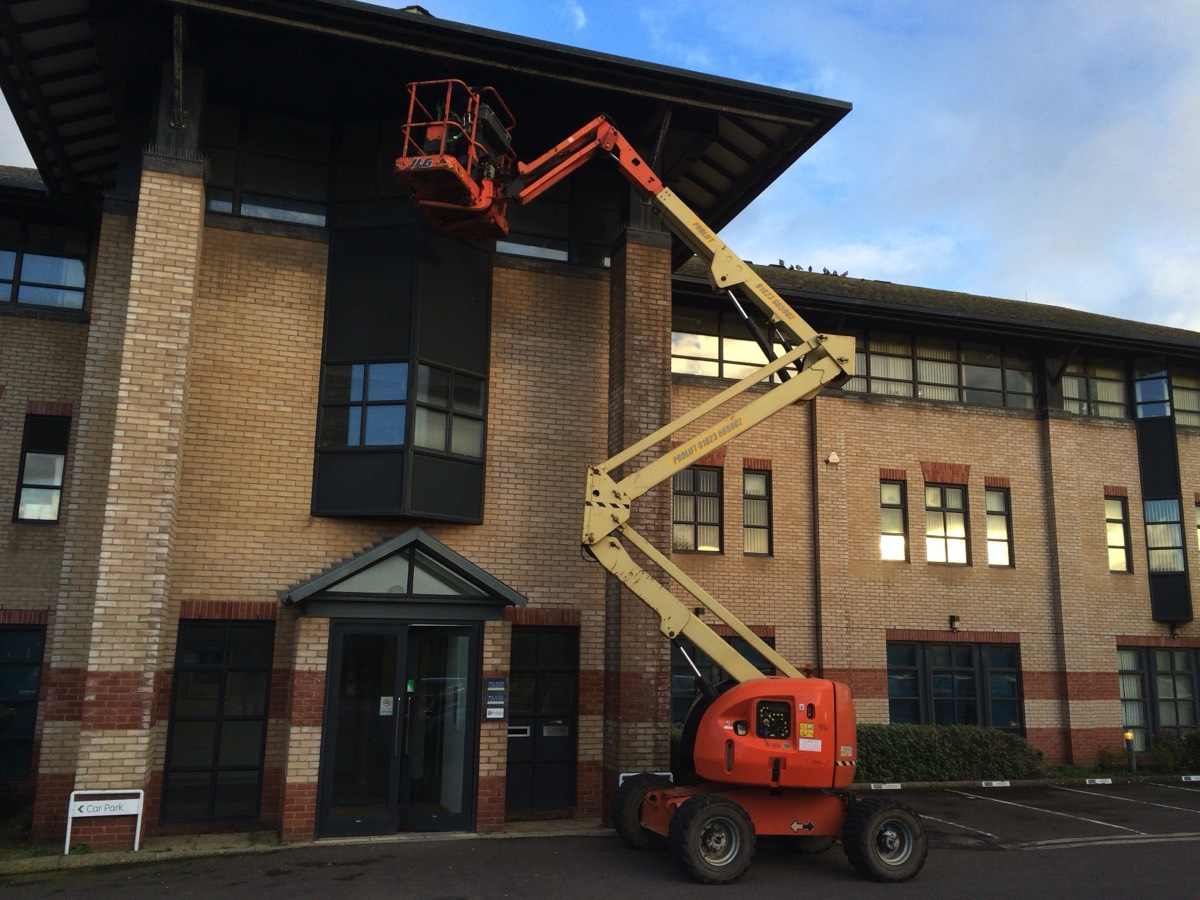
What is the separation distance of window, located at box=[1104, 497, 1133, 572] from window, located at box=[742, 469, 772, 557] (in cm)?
725

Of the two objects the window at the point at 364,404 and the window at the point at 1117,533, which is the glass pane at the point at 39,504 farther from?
the window at the point at 1117,533

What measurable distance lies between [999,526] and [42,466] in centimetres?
1660

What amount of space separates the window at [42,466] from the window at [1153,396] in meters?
19.7

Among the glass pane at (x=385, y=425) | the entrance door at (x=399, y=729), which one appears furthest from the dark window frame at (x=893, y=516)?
the glass pane at (x=385, y=425)

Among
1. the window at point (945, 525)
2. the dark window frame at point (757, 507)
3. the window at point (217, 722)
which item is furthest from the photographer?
the window at point (945, 525)

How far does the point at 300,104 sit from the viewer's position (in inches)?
520

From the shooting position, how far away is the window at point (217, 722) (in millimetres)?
11648

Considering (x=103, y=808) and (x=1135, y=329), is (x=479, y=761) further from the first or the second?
(x=1135, y=329)

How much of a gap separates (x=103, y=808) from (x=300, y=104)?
904 cm

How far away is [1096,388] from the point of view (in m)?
20.0

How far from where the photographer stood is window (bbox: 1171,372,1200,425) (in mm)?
20250

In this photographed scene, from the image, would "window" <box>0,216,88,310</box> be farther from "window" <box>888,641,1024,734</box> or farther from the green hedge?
"window" <box>888,641,1024,734</box>

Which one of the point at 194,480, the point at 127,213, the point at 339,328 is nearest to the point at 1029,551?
the point at 339,328

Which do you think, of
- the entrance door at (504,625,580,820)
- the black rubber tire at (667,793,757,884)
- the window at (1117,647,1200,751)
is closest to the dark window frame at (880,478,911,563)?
the window at (1117,647,1200,751)
